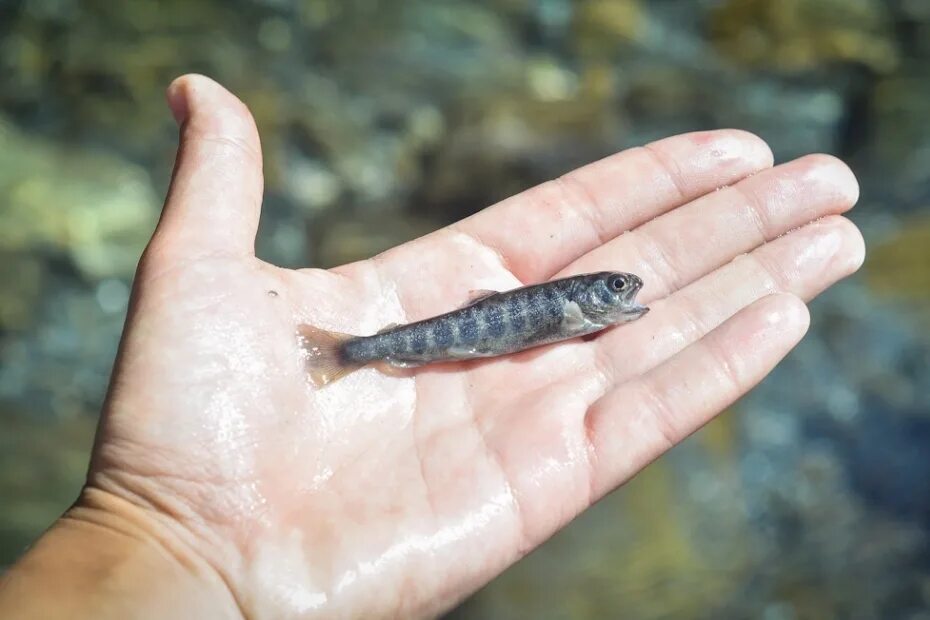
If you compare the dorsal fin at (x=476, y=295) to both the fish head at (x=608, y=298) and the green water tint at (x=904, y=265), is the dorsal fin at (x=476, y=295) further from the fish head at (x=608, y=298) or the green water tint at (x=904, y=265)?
the green water tint at (x=904, y=265)

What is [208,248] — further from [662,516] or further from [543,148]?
[543,148]

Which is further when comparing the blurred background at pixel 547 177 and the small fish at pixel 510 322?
the blurred background at pixel 547 177

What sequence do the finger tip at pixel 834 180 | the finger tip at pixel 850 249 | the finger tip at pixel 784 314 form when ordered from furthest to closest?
1. the finger tip at pixel 834 180
2. the finger tip at pixel 850 249
3. the finger tip at pixel 784 314

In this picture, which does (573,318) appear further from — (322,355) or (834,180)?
(834,180)

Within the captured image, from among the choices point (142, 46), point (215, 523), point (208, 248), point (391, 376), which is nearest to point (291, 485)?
point (215, 523)

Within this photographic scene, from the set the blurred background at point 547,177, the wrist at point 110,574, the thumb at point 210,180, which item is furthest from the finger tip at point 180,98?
the blurred background at point 547,177

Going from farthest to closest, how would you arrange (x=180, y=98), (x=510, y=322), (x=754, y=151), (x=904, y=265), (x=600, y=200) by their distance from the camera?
(x=904, y=265) < (x=754, y=151) < (x=600, y=200) < (x=510, y=322) < (x=180, y=98)

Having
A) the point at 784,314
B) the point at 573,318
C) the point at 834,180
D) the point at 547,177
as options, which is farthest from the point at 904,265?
the point at 573,318
